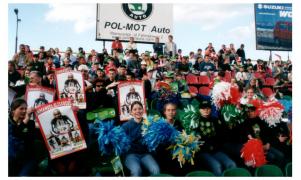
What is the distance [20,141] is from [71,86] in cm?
161

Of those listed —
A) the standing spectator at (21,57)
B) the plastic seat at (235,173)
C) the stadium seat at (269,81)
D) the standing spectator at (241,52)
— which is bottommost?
the plastic seat at (235,173)

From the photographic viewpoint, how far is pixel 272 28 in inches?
636

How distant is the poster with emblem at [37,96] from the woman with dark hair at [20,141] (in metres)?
0.69

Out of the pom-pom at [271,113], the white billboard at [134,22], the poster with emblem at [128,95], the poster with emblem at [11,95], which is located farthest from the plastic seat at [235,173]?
the white billboard at [134,22]

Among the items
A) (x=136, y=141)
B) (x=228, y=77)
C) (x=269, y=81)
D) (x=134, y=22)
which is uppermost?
(x=134, y=22)

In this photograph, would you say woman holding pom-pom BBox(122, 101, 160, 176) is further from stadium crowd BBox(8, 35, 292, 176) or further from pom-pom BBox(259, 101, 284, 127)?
pom-pom BBox(259, 101, 284, 127)

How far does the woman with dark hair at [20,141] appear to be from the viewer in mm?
4789

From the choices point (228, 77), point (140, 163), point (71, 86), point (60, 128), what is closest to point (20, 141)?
point (60, 128)

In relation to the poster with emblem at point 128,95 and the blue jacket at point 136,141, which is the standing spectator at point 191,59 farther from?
the blue jacket at point 136,141

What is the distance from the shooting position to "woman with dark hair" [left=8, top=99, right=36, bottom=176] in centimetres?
479

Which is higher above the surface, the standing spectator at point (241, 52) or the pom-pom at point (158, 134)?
the standing spectator at point (241, 52)

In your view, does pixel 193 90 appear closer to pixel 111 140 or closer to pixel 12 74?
pixel 12 74

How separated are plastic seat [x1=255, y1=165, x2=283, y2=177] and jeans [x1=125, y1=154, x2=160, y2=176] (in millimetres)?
1406

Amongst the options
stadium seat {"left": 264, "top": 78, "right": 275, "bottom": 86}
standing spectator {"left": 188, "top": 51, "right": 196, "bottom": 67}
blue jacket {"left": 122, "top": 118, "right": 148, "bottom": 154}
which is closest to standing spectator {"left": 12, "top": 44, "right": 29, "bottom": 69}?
blue jacket {"left": 122, "top": 118, "right": 148, "bottom": 154}
